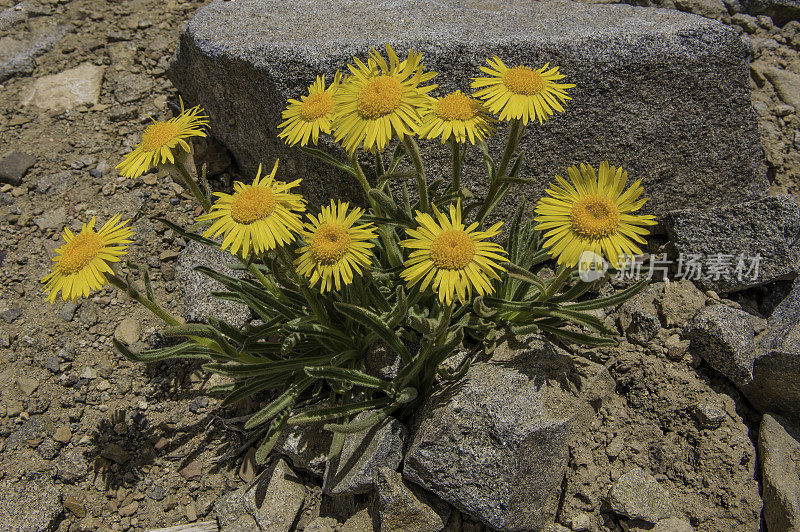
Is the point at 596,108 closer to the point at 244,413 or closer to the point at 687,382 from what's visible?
the point at 687,382

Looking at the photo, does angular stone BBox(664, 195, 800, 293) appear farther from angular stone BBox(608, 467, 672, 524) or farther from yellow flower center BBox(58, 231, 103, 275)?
yellow flower center BBox(58, 231, 103, 275)

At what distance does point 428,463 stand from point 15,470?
7.85 ft

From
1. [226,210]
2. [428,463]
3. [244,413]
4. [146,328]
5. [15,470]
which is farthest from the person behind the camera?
[146,328]

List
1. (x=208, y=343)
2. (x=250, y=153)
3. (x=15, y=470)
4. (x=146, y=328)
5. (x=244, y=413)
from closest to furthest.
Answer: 1. (x=208, y=343)
2. (x=15, y=470)
3. (x=244, y=413)
4. (x=146, y=328)
5. (x=250, y=153)

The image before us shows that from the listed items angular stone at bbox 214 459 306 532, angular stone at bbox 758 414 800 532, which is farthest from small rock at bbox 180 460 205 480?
angular stone at bbox 758 414 800 532

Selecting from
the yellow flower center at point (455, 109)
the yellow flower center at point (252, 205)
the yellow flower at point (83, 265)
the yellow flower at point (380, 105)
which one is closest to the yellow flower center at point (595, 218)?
the yellow flower center at point (455, 109)

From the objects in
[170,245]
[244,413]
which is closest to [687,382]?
[244,413]

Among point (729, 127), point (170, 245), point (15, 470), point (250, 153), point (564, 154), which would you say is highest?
point (729, 127)

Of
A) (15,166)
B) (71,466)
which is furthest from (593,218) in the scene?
(15,166)

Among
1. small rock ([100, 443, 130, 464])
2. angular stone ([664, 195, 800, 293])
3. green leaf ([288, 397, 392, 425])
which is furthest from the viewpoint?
angular stone ([664, 195, 800, 293])

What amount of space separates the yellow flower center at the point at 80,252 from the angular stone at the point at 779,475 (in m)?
3.65

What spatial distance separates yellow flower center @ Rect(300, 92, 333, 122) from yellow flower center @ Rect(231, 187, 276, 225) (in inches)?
20.4

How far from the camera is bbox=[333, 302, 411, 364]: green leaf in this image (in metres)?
2.84

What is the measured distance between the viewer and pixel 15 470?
329 cm
